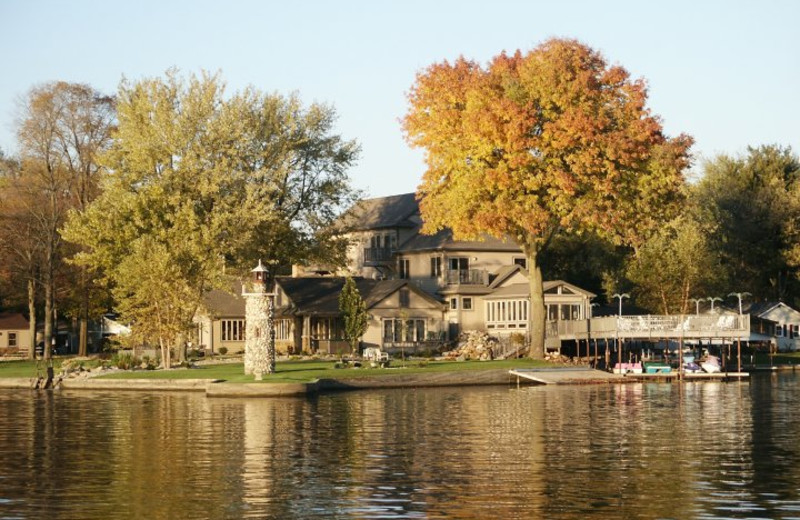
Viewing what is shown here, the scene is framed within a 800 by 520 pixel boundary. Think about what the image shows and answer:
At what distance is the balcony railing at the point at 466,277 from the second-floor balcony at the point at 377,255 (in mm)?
9513

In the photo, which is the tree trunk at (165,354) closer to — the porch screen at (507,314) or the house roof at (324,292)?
the house roof at (324,292)

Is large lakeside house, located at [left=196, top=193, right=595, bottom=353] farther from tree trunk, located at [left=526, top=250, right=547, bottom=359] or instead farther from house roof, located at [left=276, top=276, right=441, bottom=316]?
tree trunk, located at [left=526, top=250, right=547, bottom=359]

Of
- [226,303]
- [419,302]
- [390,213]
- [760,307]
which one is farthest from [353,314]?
[760,307]

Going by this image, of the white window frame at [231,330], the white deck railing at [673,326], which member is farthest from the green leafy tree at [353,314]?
the white window frame at [231,330]

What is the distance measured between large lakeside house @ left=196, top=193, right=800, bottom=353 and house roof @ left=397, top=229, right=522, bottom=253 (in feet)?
0.26

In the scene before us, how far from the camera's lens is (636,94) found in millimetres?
71250

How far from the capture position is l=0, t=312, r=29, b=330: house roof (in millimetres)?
108438

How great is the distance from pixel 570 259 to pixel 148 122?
41.9 m

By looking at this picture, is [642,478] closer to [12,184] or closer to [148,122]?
[148,122]

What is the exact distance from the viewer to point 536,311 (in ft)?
245

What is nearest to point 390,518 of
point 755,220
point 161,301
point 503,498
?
point 503,498

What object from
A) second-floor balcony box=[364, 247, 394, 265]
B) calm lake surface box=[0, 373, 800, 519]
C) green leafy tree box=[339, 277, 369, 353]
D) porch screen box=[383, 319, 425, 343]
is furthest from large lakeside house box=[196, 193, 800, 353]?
calm lake surface box=[0, 373, 800, 519]

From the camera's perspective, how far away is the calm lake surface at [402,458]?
83.5ft

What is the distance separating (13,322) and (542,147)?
59.6m
